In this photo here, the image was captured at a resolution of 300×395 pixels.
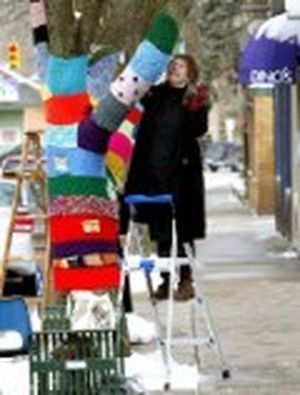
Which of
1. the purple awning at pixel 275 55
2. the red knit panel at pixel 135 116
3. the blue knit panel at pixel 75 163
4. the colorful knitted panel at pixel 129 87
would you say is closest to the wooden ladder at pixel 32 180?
the red knit panel at pixel 135 116

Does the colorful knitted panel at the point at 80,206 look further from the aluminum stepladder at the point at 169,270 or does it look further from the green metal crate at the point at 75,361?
the green metal crate at the point at 75,361

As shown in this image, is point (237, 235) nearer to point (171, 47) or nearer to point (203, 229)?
point (203, 229)

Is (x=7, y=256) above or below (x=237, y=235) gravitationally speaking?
above

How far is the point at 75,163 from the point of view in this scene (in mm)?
10039

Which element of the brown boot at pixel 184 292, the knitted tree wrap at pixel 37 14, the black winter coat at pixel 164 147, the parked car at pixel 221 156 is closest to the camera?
the knitted tree wrap at pixel 37 14

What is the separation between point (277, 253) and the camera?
2220cm

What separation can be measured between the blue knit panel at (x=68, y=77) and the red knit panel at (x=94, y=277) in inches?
43.4

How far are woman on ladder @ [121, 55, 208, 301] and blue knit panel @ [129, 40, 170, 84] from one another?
1.32 metres

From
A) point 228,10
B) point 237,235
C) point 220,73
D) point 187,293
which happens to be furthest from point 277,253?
point 220,73

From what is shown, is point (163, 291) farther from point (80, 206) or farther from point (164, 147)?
point (80, 206)

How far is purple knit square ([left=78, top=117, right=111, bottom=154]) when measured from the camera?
31.9 ft

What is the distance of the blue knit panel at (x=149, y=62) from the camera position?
912 centimetres

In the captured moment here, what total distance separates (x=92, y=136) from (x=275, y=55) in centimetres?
912

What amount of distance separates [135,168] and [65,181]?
954 mm
